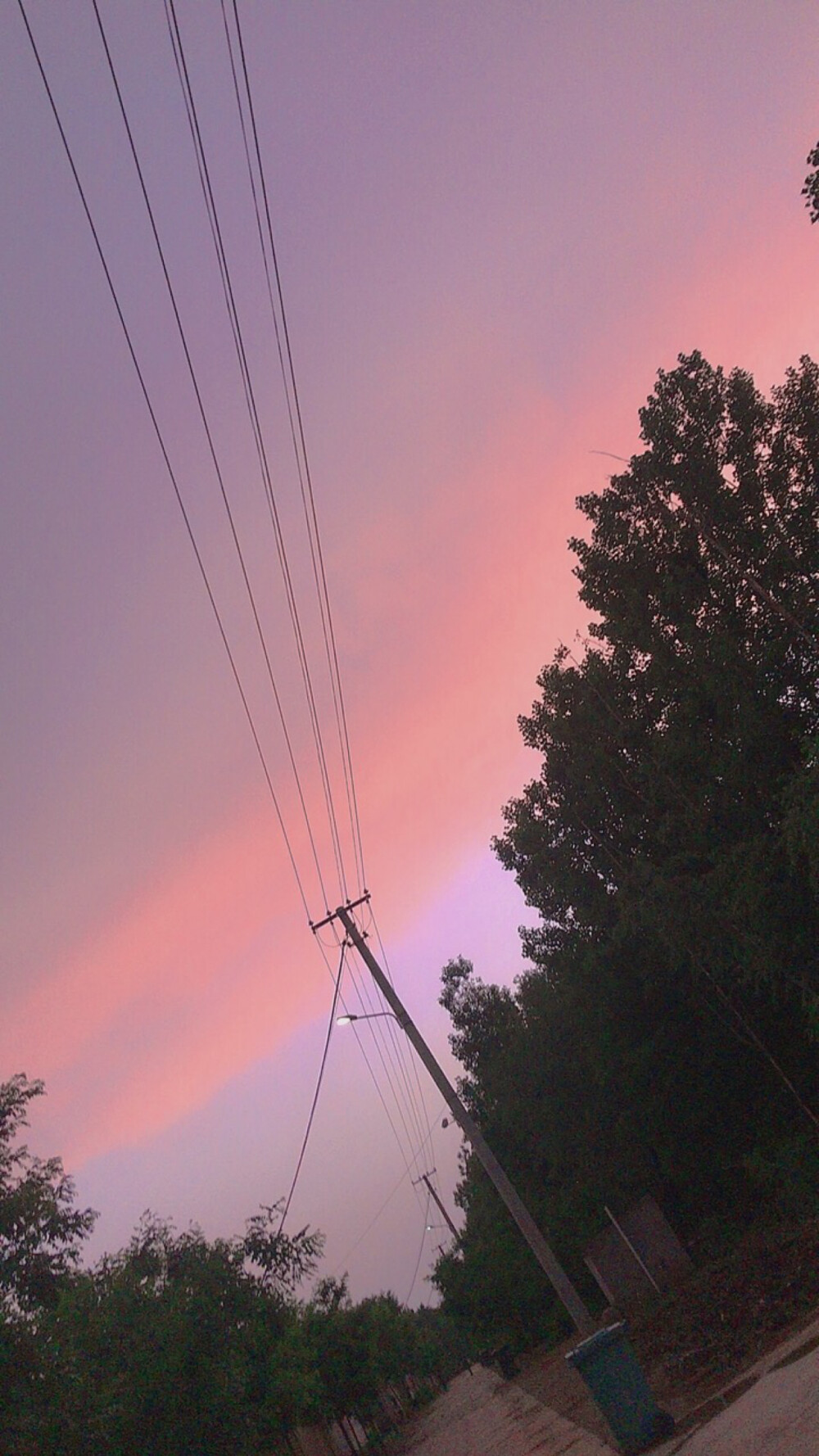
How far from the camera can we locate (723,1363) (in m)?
13.2

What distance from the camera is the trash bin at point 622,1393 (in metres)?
10.6

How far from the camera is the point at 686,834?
25.0 m

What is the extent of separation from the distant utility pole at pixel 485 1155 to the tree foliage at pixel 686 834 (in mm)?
8685

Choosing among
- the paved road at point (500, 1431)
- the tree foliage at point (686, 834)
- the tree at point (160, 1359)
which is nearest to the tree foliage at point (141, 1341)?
the tree at point (160, 1359)

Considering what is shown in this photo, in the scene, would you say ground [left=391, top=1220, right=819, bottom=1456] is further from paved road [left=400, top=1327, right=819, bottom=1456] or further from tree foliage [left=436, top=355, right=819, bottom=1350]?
tree foliage [left=436, top=355, right=819, bottom=1350]

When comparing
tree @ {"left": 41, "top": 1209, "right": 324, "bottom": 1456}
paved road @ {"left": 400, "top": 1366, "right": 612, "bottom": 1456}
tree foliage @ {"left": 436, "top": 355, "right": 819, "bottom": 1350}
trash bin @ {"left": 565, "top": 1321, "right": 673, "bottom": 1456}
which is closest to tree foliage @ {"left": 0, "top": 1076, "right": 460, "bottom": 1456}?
tree @ {"left": 41, "top": 1209, "right": 324, "bottom": 1456}

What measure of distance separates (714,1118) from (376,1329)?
23.0m

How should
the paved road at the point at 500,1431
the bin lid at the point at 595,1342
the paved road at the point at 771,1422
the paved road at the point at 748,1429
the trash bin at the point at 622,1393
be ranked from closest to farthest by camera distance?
the paved road at the point at 771,1422, the paved road at the point at 748,1429, the bin lid at the point at 595,1342, the trash bin at the point at 622,1393, the paved road at the point at 500,1431

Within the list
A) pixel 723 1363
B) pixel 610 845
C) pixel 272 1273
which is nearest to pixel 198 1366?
pixel 272 1273

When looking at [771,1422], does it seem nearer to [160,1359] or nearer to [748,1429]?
[748,1429]

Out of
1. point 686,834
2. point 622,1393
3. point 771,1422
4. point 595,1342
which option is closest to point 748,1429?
point 771,1422

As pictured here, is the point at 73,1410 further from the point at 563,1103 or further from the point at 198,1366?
the point at 563,1103

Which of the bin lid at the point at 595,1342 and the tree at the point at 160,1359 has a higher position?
the tree at the point at 160,1359

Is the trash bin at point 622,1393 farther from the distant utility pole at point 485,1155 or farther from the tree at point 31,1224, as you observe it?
the tree at point 31,1224
